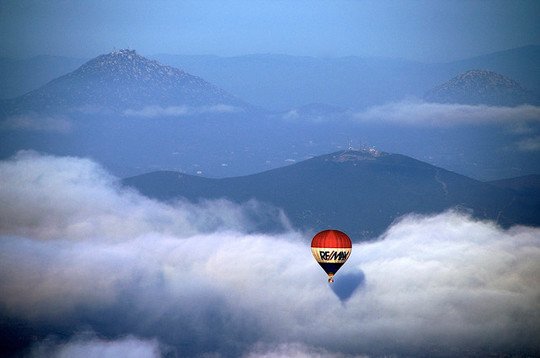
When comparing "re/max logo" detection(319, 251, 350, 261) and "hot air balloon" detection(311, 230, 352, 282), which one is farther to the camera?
Result: "re/max logo" detection(319, 251, 350, 261)

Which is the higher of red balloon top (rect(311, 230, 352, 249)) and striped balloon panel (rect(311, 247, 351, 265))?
red balloon top (rect(311, 230, 352, 249))

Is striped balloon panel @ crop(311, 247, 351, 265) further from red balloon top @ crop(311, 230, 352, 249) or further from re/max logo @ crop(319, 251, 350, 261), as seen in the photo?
red balloon top @ crop(311, 230, 352, 249)

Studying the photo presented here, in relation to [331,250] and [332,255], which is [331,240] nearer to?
[331,250]

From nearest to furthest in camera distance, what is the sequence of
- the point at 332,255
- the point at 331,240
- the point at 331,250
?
the point at 332,255
the point at 331,250
the point at 331,240

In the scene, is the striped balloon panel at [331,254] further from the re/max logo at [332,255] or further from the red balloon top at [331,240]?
the red balloon top at [331,240]

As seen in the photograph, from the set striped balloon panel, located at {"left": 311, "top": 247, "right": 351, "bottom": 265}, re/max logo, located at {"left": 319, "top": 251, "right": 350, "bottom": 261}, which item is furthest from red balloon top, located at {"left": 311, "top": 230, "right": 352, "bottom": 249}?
re/max logo, located at {"left": 319, "top": 251, "right": 350, "bottom": 261}

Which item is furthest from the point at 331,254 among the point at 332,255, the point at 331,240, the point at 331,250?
the point at 331,240

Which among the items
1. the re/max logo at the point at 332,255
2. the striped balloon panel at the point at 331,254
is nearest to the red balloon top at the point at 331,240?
the striped balloon panel at the point at 331,254
